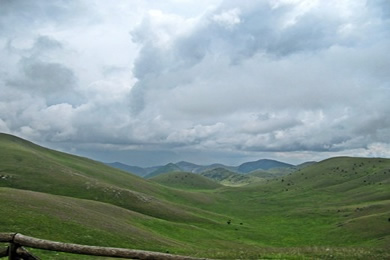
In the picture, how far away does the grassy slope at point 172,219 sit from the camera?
4409 cm

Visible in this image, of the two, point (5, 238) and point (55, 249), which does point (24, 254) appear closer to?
point (5, 238)

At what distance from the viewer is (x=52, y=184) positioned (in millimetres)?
106812

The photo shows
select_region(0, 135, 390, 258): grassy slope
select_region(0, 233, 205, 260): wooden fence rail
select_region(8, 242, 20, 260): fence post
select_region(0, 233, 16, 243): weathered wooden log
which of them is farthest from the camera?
select_region(0, 135, 390, 258): grassy slope

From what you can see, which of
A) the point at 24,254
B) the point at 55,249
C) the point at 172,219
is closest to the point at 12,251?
the point at 24,254

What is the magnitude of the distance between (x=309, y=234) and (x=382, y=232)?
953 inches

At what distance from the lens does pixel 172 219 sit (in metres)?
98.8

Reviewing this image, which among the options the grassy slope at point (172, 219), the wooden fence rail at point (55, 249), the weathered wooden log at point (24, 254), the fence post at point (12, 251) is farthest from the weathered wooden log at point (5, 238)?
the grassy slope at point (172, 219)

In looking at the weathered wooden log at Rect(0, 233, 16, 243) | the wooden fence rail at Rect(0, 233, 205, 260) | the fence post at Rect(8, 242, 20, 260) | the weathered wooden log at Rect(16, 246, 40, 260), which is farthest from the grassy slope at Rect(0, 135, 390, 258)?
the weathered wooden log at Rect(0, 233, 16, 243)

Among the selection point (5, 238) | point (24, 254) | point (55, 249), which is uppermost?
point (5, 238)

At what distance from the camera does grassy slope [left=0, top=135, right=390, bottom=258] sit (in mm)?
44094

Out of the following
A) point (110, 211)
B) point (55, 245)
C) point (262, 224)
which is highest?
point (55, 245)

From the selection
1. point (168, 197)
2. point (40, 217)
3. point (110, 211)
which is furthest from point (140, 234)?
point (168, 197)

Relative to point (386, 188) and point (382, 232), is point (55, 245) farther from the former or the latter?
point (386, 188)

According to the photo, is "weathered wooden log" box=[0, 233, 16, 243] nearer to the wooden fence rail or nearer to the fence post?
the wooden fence rail
